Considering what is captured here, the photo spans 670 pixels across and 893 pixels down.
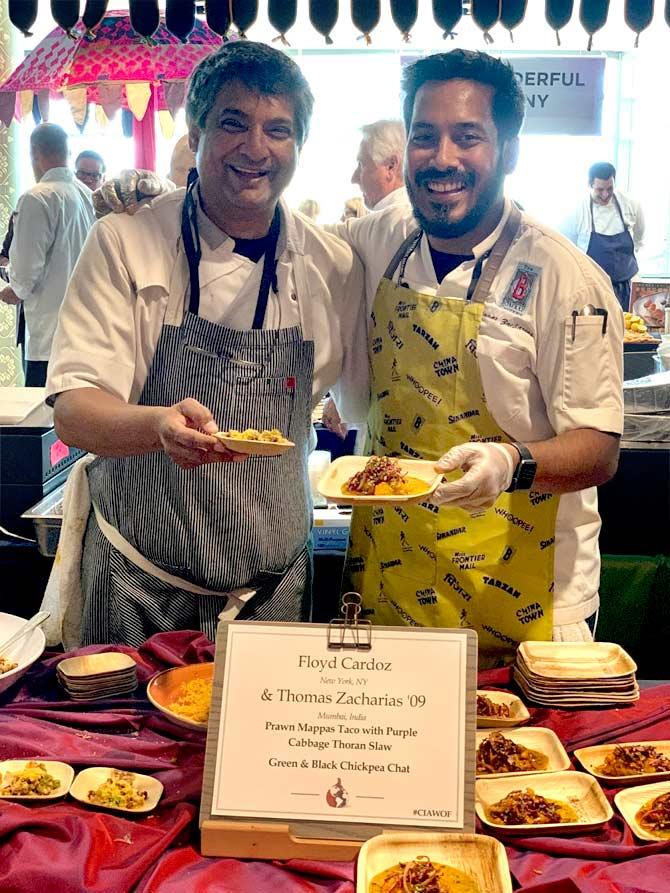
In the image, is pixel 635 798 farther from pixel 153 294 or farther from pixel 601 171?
pixel 601 171

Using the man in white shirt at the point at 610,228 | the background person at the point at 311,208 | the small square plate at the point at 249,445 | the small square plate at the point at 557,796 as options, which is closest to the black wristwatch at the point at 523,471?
the small square plate at the point at 249,445

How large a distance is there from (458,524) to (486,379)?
0.94 ft

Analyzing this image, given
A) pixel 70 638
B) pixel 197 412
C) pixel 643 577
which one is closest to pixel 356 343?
pixel 197 412

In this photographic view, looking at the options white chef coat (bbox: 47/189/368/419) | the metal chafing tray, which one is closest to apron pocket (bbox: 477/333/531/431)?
white chef coat (bbox: 47/189/368/419)

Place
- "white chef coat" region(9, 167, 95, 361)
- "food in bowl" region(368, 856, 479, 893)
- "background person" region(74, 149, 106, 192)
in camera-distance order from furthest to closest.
→ 1. "background person" region(74, 149, 106, 192)
2. "white chef coat" region(9, 167, 95, 361)
3. "food in bowl" region(368, 856, 479, 893)

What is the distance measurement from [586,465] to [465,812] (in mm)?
775

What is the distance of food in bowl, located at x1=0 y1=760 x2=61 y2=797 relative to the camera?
56.2 inches

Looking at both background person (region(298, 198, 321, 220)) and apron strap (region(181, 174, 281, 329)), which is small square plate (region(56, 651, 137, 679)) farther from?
background person (region(298, 198, 321, 220))

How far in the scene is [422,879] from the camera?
1.23 meters

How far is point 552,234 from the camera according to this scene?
2.01 m

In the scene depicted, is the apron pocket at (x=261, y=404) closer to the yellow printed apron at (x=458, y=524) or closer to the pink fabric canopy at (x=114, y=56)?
the yellow printed apron at (x=458, y=524)

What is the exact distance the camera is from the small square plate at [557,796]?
1368 millimetres

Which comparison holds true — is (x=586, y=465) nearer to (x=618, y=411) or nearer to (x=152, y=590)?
(x=618, y=411)

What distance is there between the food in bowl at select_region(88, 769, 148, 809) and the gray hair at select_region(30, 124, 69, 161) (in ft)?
17.1
